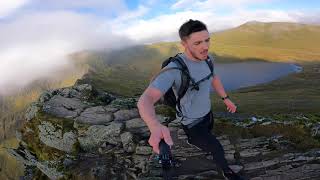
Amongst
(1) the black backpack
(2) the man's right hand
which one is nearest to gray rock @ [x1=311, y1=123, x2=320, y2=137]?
(1) the black backpack

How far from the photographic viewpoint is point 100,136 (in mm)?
19375

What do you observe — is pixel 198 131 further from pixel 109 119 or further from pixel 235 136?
pixel 109 119

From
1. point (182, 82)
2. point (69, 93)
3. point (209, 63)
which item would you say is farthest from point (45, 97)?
point (182, 82)

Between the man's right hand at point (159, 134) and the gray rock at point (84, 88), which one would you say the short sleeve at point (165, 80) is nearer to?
the man's right hand at point (159, 134)

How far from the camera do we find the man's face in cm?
912

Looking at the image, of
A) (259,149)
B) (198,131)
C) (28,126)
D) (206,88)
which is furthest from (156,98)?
(28,126)

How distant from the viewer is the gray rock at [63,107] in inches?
878

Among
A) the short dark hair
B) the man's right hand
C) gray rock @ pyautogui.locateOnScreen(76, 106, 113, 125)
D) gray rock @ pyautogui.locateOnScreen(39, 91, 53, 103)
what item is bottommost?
gray rock @ pyautogui.locateOnScreen(76, 106, 113, 125)

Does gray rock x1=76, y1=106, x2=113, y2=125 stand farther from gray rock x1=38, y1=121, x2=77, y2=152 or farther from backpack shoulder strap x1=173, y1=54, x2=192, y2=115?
backpack shoulder strap x1=173, y1=54, x2=192, y2=115

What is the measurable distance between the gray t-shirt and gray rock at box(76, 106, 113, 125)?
35.3ft

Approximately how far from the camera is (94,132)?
1975 centimetres

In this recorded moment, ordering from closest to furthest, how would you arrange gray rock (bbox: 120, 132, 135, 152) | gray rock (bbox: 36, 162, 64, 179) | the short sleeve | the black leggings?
the short sleeve → the black leggings → gray rock (bbox: 120, 132, 135, 152) → gray rock (bbox: 36, 162, 64, 179)

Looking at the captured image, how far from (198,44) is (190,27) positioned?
412mm

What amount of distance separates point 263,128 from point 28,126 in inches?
509
